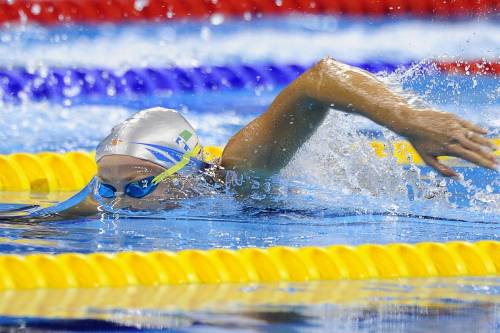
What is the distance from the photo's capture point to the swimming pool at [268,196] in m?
2.58

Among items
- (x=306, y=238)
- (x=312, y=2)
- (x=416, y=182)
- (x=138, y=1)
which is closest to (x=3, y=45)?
(x=138, y=1)

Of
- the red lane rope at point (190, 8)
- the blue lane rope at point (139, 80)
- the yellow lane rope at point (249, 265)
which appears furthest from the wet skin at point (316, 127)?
the red lane rope at point (190, 8)

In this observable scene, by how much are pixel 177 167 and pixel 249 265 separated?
685 millimetres

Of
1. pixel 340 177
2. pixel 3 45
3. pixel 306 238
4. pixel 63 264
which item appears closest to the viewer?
pixel 63 264

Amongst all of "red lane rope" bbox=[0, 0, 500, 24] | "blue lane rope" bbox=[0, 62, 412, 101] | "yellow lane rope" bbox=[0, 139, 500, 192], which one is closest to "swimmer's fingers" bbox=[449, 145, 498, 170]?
"yellow lane rope" bbox=[0, 139, 500, 192]

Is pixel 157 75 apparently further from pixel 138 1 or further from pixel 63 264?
pixel 63 264

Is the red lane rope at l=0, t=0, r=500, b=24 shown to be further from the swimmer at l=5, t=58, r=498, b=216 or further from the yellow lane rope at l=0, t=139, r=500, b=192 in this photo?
the swimmer at l=5, t=58, r=498, b=216

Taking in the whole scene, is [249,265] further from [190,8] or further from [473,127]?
[190,8]

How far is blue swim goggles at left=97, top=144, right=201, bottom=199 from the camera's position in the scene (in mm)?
3463

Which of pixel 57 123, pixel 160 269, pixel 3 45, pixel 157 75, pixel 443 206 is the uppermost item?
pixel 3 45

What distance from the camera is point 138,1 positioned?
740 cm

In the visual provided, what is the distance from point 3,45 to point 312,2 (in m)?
2.08

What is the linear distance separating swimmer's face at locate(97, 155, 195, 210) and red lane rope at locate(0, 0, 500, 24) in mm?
3866

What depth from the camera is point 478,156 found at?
108 inches
